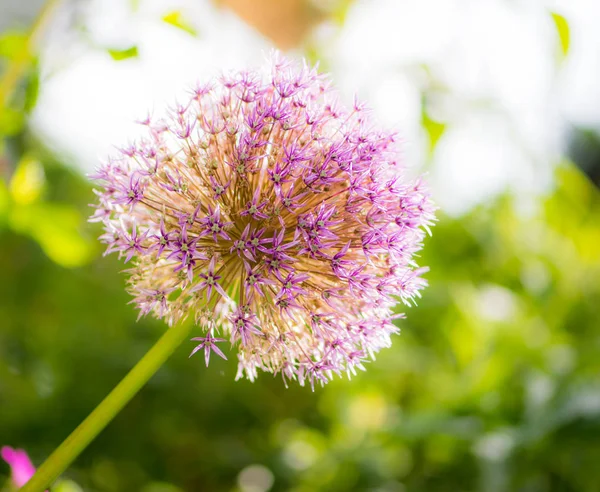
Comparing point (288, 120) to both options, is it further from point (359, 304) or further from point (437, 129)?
point (437, 129)

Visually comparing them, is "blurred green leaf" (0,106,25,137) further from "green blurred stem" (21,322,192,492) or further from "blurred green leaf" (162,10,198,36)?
"green blurred stem" (21,322,192,492)

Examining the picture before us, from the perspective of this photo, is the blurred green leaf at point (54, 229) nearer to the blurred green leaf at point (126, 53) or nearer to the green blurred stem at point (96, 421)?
the blurred green leaf at point (126, 53)

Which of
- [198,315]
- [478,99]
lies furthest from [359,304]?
[478,99]

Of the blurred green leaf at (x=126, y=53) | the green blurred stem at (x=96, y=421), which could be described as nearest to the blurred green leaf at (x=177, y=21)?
the blurred green leaf at (x=126, y=53)

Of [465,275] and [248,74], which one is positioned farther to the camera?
[465,275]

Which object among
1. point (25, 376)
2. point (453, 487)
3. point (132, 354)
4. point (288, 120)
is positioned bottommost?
point (25, 376)

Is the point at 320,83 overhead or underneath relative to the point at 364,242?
overhead
